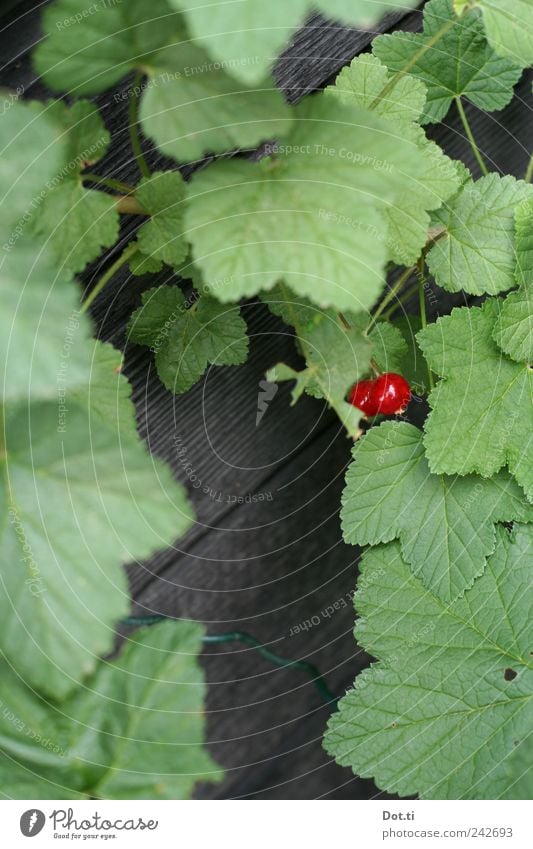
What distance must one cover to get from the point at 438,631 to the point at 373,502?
4.8 inches

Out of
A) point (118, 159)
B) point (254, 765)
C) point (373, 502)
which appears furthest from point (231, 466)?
point (254, 765)

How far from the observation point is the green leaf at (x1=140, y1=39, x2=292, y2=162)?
379 millimetres

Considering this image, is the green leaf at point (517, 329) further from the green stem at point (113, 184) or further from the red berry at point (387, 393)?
the green stem at point (113, 184)

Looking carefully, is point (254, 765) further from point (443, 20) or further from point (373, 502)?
point (443, 20)

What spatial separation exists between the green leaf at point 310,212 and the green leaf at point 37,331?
0.07 meters

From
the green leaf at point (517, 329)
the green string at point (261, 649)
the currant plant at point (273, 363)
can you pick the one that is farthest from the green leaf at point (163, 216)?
the green string at point (261, 649)

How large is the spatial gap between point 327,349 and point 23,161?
23 cm

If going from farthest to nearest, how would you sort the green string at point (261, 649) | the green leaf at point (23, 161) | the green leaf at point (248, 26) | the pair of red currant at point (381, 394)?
the green string at point (261, 649) → the pair of red currant at point (381, 394) → the green leaf at point (23, 161) → the green leaf at point (248, 26)

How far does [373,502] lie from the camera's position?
1.89 ft

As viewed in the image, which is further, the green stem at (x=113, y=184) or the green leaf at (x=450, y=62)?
the green leaf at (x=450, y=62)

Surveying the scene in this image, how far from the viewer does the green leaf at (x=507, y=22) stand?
48 cm

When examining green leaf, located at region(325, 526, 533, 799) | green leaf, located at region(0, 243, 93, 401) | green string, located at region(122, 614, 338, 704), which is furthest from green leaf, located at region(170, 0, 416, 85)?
green string, located at region(122, 614, 338, 704)

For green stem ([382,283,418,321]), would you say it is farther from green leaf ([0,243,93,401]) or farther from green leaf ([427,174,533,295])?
green leaf ([0,243,93,401])
